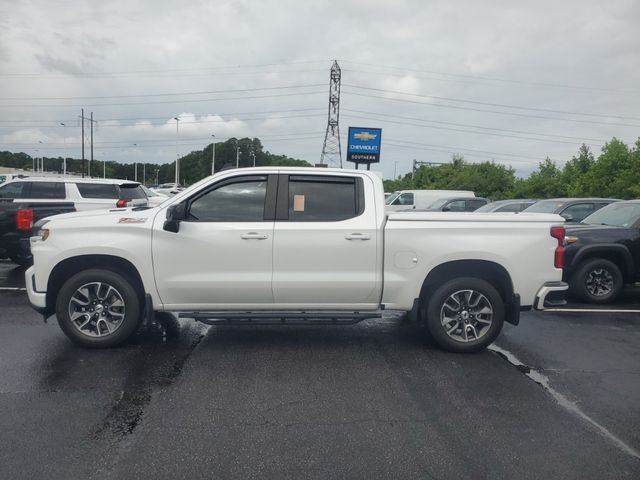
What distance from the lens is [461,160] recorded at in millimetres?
61562

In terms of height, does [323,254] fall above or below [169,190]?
below

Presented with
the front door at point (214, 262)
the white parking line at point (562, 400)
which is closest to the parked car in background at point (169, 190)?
→ the front door at point (214, 262)

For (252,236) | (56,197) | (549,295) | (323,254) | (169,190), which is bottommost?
(549,295)

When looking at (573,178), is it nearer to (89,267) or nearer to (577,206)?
(577,206)

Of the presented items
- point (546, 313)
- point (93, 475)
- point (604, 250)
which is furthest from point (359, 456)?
point (604, 250)

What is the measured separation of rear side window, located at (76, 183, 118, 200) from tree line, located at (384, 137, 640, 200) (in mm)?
19395

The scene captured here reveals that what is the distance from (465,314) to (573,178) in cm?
2725

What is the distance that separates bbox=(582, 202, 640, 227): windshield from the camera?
30.1ft

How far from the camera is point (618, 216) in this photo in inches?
375

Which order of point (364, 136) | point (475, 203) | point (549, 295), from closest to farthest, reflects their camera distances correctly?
1. point (549, 295)
2. point (364, 136)
3. point (475, 203)

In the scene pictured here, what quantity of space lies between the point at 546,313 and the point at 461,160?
2202 inches

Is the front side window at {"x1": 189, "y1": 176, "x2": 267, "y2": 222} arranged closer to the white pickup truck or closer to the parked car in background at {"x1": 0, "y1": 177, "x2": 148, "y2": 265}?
the white pickup truck

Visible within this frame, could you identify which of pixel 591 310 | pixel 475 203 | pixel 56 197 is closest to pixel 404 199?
pixel 475 203

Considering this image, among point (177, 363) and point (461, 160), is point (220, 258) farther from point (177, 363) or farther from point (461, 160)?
point (461, 160)
